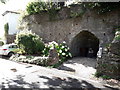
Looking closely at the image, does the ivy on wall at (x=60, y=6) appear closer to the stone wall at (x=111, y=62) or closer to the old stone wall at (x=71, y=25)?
the old stone wall at (x=71, y=25)

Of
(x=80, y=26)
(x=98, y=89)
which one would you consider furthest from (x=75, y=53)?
(x=98, y=89)

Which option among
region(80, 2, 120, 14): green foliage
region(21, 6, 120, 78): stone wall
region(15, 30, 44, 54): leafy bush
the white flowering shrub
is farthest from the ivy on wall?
region(15, 30, 44, 54): leafy bush

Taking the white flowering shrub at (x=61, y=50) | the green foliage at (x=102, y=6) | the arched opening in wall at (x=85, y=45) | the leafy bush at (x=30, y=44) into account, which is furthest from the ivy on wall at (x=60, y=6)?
the leafy bush at (x=30, y=44)

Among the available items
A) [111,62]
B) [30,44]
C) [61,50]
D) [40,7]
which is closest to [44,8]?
[40,7]

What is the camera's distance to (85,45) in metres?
12.2

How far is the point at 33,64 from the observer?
8242 mm

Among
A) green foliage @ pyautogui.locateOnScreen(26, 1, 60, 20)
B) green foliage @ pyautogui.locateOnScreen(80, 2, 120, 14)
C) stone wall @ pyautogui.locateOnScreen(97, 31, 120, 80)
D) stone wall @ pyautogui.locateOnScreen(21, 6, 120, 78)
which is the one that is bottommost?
stone wall @ pyautogui.locateOnScreen(97, 31, 120, 80)

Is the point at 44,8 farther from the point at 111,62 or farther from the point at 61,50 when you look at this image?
the point at 111,62

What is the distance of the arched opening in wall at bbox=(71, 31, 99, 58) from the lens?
1069 centimetres

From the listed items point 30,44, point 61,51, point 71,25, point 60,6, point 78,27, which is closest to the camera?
point 61,51

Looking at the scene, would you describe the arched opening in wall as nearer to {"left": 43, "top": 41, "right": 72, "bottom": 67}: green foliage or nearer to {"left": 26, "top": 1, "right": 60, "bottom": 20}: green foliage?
{"left": 43, "top": 41, "right": 72, "bottom": 67}: green foliage

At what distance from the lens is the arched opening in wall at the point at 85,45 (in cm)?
1069

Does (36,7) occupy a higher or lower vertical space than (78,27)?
higher

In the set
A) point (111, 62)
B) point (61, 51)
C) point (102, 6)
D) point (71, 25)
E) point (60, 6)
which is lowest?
point (111, 62)
